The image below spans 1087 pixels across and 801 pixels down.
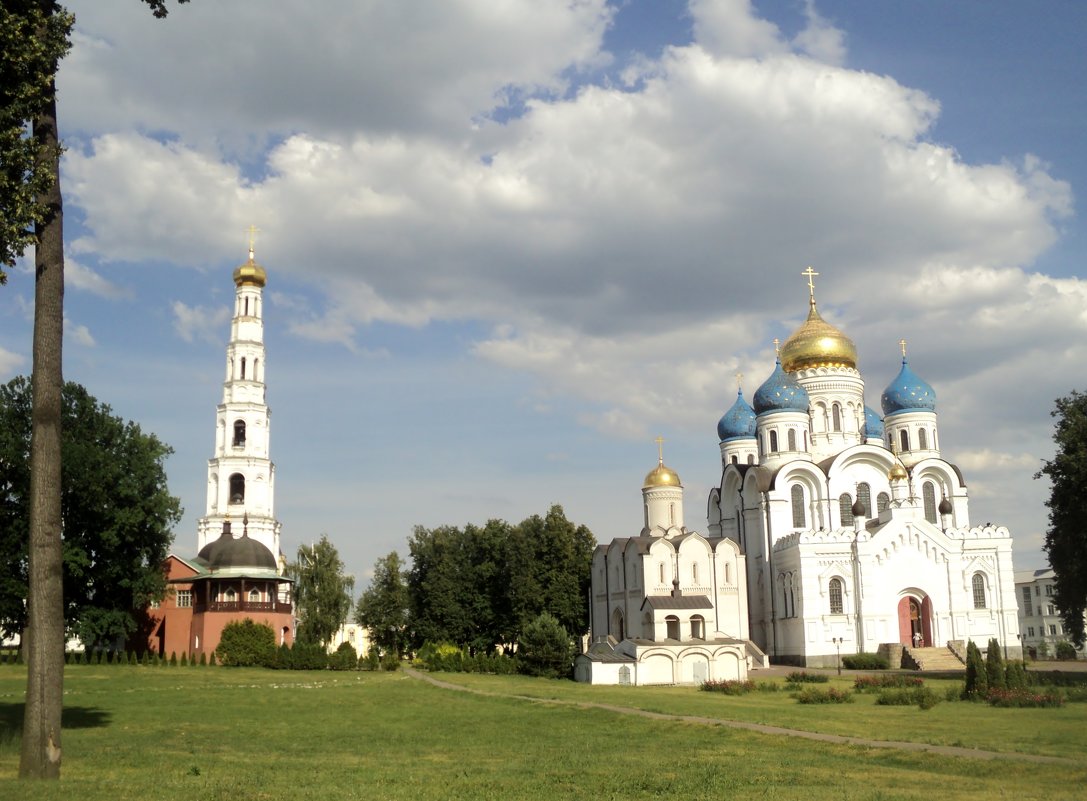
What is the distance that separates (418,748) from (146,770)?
16.2 feet

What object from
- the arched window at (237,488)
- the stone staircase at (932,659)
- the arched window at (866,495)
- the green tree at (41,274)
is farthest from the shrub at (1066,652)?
the green tree at (41,274)

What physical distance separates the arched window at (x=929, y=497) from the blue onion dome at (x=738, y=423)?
1040 cm

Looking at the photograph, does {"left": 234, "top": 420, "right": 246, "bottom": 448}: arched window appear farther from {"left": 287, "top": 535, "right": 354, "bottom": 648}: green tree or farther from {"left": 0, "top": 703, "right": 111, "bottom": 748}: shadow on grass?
{"left": 0, "top": 703, "right": 111, "bottom": 748}: shadow on grass

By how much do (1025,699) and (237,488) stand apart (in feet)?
155

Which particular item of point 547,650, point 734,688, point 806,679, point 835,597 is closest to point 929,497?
point 835,597

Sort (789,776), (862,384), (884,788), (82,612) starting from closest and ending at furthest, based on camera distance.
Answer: (884,788)
(789,776)
(82,612)
(862,384)

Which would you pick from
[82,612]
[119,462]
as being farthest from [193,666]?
[119,462]

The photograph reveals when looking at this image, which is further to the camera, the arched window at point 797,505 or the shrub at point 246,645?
the arched window at point 797,505

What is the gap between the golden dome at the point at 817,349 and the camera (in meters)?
58.2

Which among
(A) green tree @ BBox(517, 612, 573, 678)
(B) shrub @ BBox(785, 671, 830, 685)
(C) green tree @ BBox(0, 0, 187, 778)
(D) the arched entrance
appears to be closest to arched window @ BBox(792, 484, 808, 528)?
(D) the arched entrance

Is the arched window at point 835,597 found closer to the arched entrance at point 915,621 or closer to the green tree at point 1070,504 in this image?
the arched entrance at point 915,621

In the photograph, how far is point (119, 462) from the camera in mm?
42625

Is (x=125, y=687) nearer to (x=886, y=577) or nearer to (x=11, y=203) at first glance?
(x=11, y=203)

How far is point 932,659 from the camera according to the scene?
4528 centimetres
